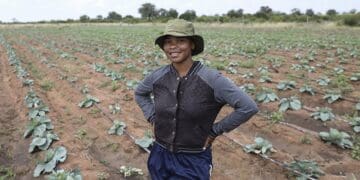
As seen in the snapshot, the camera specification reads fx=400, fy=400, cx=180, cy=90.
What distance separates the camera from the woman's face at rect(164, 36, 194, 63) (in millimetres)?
2861

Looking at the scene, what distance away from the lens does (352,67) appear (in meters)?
10.9

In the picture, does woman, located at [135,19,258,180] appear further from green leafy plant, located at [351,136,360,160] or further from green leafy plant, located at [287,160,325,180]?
green leafy plant, located at [351,136,360,160]

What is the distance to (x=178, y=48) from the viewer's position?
9.41ft

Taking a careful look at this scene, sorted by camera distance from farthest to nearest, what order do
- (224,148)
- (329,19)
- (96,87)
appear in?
(329,19) < (96,87) < (224,148)

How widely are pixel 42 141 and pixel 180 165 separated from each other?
10.4 ft

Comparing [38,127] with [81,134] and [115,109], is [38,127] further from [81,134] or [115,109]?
[115,109]

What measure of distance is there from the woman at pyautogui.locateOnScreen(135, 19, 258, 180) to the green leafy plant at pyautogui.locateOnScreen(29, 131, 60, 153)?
9.48ft

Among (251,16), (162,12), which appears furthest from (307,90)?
(162,12)

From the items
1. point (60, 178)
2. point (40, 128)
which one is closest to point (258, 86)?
point (40, 128)

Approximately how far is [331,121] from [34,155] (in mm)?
4364

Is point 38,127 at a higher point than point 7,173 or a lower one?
higher

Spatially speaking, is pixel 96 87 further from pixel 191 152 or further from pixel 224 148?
pixel 191 152

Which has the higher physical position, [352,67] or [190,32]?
[190,32]

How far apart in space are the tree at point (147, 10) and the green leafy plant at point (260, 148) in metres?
82.9
